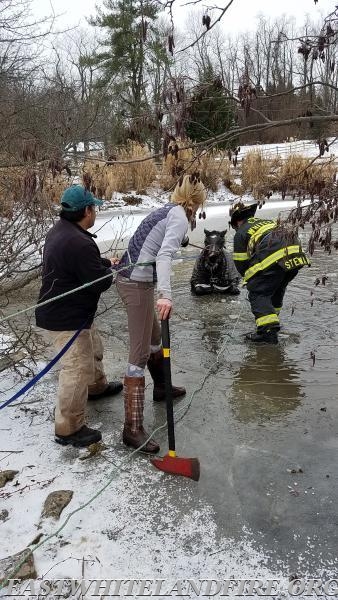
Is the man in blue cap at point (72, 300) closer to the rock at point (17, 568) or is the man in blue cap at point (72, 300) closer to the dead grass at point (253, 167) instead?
the rock at point (17, 568)

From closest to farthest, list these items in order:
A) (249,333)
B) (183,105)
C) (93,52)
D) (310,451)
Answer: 1. (183,105)
2. (310,451)
3. (249,333)
4. (93,52)

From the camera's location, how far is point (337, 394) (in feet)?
13.5

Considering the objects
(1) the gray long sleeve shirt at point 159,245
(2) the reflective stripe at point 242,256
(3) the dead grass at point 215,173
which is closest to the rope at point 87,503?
(1) the gray long sleeve shirt at point 159,245

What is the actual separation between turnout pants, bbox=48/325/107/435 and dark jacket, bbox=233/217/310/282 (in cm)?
233

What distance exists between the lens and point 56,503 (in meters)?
2.79

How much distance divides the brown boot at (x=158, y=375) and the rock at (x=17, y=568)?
1824 mm

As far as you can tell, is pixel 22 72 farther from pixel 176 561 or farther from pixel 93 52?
pixel 93 52

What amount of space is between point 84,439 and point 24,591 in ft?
3.91

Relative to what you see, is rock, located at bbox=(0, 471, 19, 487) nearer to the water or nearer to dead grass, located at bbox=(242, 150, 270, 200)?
the water

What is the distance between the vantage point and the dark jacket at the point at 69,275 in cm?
323

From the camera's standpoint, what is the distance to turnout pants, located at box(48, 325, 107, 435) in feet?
10.9

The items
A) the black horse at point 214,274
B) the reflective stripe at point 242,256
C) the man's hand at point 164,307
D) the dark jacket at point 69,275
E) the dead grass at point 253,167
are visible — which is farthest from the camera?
the dead grass at point 253,167

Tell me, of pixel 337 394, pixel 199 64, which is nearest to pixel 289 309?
pixel 337 394

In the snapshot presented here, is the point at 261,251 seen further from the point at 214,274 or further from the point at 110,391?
the point at 214,274
